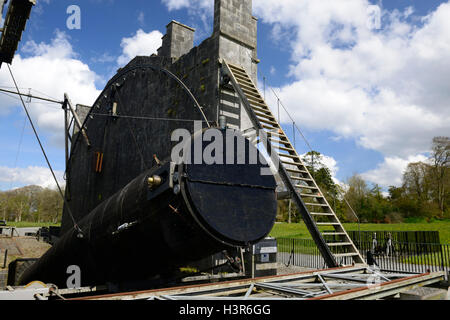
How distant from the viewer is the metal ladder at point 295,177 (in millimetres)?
6984

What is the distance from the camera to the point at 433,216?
37.1 meters

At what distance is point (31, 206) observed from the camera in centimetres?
7831

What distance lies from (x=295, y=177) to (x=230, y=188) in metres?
3.64

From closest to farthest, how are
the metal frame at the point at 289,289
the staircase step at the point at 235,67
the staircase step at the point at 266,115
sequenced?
the metal frame at the point at 289,289
the staircase step at the point at 266,115
the staircase step at the point at 235,67

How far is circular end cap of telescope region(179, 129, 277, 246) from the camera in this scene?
4082 millimetres

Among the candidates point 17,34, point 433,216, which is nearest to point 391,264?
point 17,34

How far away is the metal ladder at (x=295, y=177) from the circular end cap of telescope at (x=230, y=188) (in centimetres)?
238

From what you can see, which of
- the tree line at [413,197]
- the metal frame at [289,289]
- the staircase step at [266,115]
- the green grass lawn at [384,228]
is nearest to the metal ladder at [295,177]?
the staircase step at [266,115]

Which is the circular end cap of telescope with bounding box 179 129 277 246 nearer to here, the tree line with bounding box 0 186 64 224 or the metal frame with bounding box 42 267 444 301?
the metal frame with bounding box 42 267 444 301

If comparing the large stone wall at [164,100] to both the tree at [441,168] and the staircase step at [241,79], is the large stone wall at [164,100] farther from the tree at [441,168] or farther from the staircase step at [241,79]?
the tree at [441,168]

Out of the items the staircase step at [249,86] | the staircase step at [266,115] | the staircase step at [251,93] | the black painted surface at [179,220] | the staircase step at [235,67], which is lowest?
the black painted surface at [179,220]

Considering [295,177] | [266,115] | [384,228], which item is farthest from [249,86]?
[384,228]

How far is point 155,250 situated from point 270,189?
1973 mm
